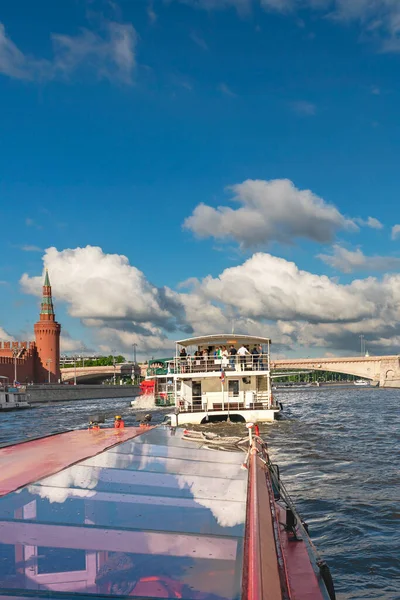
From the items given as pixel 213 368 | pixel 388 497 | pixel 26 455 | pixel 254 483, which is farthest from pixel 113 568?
pixel 213 368

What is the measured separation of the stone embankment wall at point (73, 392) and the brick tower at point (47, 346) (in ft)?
59.8

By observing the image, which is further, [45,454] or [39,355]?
[39,355]

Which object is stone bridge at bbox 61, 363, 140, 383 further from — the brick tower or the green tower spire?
the green tower spire

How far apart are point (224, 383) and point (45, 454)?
1971 centimetres

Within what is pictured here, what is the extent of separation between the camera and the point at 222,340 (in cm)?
3030

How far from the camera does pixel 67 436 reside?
1171 cm

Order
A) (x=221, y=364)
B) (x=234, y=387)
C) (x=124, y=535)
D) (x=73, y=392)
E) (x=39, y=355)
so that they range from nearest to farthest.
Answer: (x=124, y=535), (x=221, y=364), (x=234, y=387), (x=73, y=392), (x=39, y=355)

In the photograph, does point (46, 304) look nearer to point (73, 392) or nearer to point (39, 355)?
point (39, 355)

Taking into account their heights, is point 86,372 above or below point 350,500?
above

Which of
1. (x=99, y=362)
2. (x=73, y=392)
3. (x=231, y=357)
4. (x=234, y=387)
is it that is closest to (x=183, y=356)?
(x=231, y=357)

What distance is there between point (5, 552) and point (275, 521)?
2.72 metres

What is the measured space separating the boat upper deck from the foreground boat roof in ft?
75.3

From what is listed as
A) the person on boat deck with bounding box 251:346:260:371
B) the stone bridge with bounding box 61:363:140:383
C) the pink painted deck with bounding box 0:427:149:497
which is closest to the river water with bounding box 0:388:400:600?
the pink painted deck with bounding box 0:427:149:497

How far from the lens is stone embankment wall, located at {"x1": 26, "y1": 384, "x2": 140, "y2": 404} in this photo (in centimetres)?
8388
